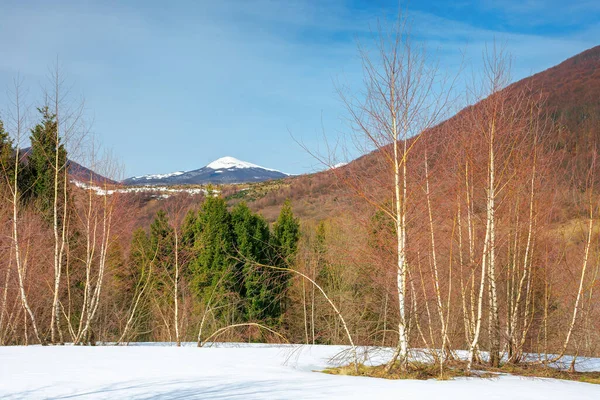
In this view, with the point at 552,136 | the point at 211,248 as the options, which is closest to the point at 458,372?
the point at 552,136

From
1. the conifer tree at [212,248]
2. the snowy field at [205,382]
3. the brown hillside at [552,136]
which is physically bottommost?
the snowy field at [205,382]

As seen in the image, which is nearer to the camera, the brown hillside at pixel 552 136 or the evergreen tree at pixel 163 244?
the brown hillside at pixel 552 136

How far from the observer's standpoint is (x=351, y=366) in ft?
32.4

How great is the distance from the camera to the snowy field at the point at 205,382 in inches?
275

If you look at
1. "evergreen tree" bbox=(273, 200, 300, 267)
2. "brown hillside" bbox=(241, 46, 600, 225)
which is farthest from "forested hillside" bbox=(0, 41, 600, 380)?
"evergreen tree" bbox=(273, 200, 300, 267)

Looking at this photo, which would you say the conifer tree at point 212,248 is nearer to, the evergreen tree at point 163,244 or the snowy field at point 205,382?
the evergreen tree at point 163,244

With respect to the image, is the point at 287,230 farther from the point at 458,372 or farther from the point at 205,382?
the point at 205,382

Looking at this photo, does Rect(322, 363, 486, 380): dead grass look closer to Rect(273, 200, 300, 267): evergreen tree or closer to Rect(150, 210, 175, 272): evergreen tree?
Rect(150, 210, 175, 272): evergreen tree

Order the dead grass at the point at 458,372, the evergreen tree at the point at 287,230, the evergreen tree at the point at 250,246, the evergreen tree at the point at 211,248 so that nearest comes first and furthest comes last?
1. the dead grass at the point at 458,372
2. the evergreen tree at the point at 211,248
3. the evergreen tree at the point at 250,246
4. the evergreen tree at the point at 287,230

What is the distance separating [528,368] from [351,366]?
11.6 ft

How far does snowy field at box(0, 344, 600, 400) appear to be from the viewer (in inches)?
275

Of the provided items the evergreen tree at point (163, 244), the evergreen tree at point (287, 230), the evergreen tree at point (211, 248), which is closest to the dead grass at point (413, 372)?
the evergreen tree at point (163, 244)

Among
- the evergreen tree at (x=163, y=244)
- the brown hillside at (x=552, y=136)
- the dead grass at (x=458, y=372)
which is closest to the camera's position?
the dead grass at (x=458, y=372)

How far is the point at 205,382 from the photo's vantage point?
7.93 metres
